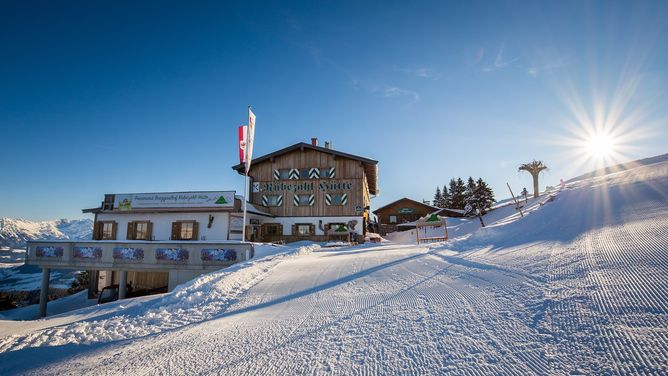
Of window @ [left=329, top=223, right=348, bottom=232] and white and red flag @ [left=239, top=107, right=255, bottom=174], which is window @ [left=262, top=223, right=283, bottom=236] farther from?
white and red flag @ [left=239, top=107, right=255, bottom=174]

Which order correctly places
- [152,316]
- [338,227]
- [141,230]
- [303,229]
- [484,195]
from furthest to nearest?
1. [484,195]
2. [303,229]
3. [338,227]
4. [141,230]
5. [152,316]

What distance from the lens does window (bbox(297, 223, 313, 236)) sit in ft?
86.8

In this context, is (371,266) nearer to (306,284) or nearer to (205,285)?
(306,284)

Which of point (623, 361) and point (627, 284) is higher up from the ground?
point (627, 284)

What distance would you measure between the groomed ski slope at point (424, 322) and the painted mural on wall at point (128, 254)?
965 cm

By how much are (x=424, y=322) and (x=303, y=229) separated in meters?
23.1

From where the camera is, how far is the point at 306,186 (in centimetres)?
2733

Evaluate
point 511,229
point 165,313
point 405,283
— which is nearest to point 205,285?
point 165,313

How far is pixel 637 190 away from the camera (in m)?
9.03

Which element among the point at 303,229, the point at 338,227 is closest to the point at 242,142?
A: the point at 338,227

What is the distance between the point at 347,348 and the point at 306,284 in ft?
13.2

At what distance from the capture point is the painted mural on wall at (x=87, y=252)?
16156 mm

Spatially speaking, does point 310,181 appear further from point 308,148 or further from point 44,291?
point 44,291

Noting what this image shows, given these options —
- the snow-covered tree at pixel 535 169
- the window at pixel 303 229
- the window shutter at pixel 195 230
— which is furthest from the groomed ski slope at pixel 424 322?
the snow-covered tree at pixel 535 169
